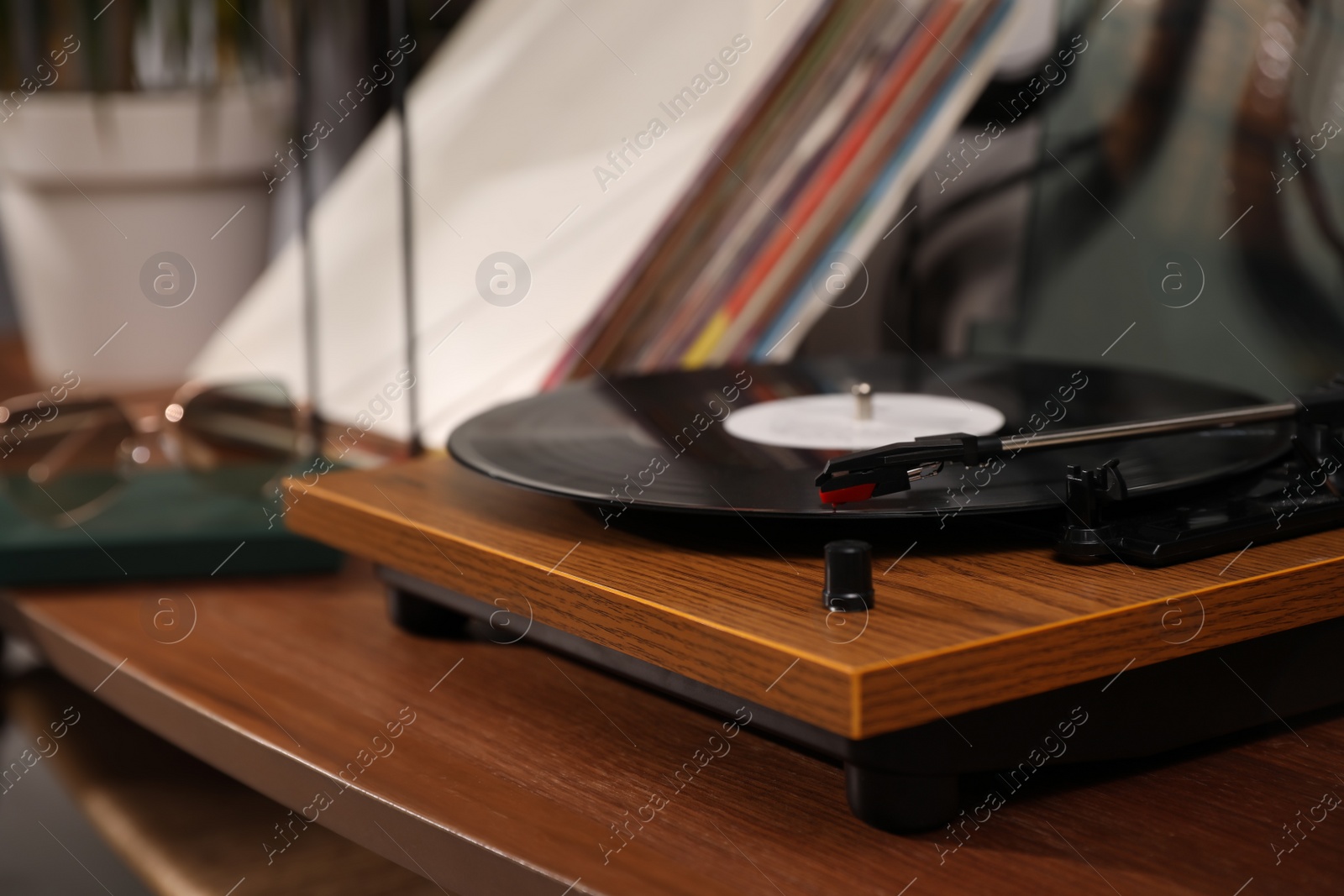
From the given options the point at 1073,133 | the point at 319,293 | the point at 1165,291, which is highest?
the point at 1073,133

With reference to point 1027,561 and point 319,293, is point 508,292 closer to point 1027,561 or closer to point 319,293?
point 319,293

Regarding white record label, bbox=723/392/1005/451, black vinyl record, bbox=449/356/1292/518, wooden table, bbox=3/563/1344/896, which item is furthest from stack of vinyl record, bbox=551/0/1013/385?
wooden table, bbox=3/563/1344/896

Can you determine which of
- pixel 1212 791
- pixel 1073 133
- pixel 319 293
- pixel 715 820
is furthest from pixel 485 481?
pixel 319 293

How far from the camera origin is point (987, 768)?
51 cm

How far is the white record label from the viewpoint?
0.69 metres

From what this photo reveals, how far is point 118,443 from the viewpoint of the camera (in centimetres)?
102

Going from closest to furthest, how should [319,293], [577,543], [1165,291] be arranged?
[577,543] → [1165,291] → [319,293]

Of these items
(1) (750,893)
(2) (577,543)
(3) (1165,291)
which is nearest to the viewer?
(1) (750,893)

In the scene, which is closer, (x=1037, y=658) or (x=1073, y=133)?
(x=1037, y=658)

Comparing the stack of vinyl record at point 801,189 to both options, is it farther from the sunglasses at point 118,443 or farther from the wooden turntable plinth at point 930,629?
the wooden turntable plinth at point 930,629

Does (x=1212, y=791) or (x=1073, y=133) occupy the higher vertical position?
(x=1073, y=133)

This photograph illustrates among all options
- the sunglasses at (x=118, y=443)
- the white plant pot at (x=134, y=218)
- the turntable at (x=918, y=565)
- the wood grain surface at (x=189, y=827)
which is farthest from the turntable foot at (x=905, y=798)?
the white plant pot at (x=134, y=218)

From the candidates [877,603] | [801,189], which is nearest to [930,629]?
[877,603]

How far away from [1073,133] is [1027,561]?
2.25 ft
